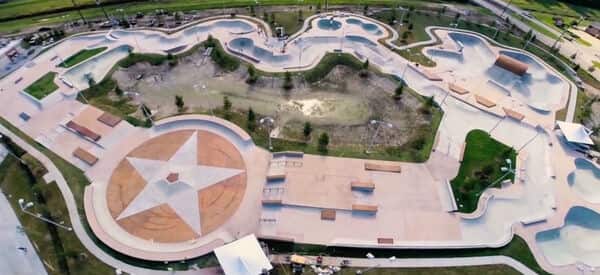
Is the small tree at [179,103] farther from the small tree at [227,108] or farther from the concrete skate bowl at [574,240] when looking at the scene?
the concrete skate bowl at [574,240]

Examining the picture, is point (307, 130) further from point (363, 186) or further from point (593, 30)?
point (593, 30)

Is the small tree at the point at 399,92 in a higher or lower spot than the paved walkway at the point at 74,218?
higher

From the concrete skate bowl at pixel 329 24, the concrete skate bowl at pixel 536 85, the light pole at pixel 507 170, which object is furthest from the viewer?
the concrete skate bowl at pixel 329 24

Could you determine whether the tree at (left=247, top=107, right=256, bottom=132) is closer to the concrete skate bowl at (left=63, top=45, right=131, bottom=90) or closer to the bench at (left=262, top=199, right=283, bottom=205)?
the bench at (left=262, top=199, right=283, bottom=205)

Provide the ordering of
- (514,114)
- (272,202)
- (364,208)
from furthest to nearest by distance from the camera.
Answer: (514,114), (272,202), (364,208)

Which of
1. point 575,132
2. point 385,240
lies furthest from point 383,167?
point 575,132

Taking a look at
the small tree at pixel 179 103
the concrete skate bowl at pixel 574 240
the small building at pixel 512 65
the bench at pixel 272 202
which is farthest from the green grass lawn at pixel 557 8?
A: the small tree at pixel 179 103
